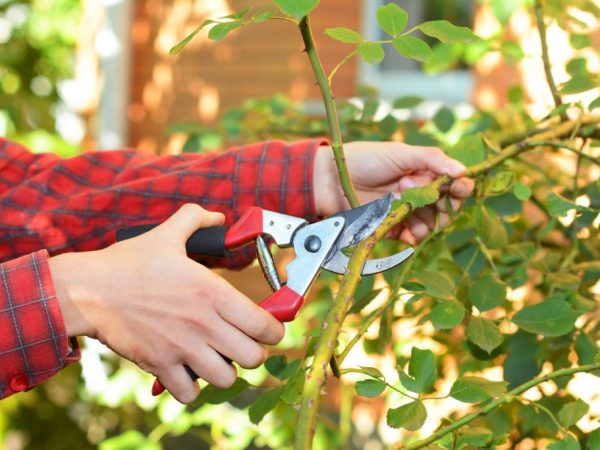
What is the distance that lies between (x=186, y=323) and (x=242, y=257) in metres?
0.47

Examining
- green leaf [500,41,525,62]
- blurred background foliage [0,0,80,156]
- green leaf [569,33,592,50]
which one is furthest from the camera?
blurred background foliage [0,0,80,156]

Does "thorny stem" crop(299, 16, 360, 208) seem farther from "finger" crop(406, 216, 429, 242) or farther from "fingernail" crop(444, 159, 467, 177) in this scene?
"finger" crop(406, 216, 429, 242)

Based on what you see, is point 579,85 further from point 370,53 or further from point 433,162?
point 370,53

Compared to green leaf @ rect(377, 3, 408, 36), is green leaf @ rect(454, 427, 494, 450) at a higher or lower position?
lower

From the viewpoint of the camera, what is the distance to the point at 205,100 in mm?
4629

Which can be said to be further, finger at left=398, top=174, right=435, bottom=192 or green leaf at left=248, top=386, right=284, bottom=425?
finger at left=398, top=174, right=435, bottom=192

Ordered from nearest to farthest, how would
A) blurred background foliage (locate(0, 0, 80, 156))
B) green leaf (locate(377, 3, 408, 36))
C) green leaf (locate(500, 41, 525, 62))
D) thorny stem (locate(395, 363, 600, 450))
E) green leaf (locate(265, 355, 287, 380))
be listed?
thorny stem (locate(395, 363, 600, 450))
green leaf (locate(377, 3, 408, 36))
green leaf (locate(265, 355, 287, 380))
green leaf (locate(500, 41, 525, 62))
blurred background foliage (locate(0, 0, 80, 156))

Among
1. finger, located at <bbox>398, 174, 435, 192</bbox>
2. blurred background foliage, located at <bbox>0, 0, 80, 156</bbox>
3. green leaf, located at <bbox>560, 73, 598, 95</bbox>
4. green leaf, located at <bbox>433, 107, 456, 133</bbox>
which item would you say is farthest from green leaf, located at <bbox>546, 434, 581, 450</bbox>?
blurred background foliage, located at <bbox>0, 0, 80, 156</bbox>

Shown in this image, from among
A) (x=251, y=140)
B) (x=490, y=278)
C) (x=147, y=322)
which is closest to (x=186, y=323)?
(x=147, y=322)

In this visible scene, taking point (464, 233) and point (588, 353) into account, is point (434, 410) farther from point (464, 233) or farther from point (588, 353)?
point (588, 353)

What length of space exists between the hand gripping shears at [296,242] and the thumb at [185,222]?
27 millimetres

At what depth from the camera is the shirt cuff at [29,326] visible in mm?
999

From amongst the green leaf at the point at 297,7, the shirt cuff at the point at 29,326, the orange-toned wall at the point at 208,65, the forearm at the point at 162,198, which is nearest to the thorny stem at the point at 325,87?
the green leaf at the point at 297,7

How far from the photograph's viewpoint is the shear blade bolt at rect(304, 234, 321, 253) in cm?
109
